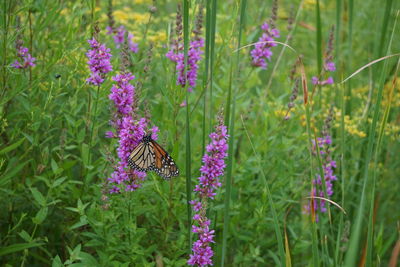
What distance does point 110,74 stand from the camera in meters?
3.11

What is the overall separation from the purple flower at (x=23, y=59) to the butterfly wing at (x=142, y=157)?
0.99m

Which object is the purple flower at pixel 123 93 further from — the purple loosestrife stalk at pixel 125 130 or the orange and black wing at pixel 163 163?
the orange and black wing at pixel 163 163

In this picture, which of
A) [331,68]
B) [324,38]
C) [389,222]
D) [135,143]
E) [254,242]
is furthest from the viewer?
[324,38]

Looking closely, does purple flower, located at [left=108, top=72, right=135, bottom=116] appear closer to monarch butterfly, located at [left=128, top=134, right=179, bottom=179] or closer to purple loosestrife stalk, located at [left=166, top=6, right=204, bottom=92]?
monarch butterfly, located at [left=128, top=134, right=179, bottom=179]

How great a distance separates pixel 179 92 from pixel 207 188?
694 millimetres

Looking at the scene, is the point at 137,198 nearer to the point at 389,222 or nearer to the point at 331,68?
the point at 331,68

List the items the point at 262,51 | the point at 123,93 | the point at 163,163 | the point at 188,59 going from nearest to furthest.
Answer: the point at 123,93, the point at 163,163, the point at 188,59, the point at 262,51

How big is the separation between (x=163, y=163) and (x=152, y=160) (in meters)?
0.07

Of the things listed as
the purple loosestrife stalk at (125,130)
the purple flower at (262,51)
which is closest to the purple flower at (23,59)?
the purple loosestrife stalk at (125,130)

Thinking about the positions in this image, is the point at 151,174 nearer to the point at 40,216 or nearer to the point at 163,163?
the point at 163,163

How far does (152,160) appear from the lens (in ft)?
9.01

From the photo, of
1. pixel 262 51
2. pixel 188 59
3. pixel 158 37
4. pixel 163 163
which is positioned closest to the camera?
pixel 163 163

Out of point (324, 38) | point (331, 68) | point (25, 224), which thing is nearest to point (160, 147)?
point (25, 224)

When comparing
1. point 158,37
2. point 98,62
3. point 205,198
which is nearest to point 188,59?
point 98,62
